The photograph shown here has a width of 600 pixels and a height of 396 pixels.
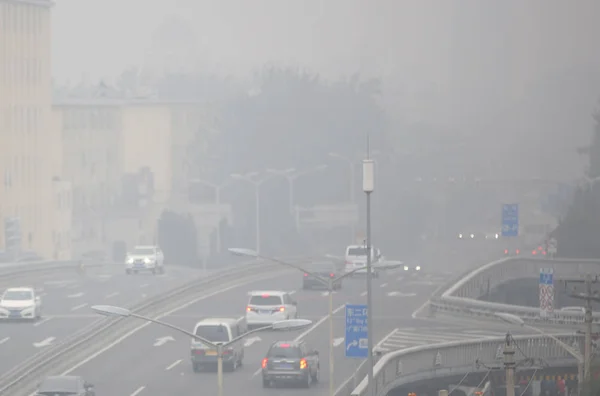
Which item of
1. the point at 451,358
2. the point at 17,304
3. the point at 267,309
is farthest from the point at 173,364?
the point at 17,304

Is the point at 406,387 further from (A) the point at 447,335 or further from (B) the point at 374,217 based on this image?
(B) the point at 374,217

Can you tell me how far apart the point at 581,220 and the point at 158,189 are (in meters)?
79.4

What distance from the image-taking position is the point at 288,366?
52.9m

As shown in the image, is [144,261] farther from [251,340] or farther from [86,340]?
[86,340]

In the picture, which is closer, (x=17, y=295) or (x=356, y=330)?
(x=356, y=330)

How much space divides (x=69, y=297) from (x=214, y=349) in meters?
24.3

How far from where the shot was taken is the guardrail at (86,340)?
53031 millimetres

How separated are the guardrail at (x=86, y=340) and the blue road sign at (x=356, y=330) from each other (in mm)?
11177

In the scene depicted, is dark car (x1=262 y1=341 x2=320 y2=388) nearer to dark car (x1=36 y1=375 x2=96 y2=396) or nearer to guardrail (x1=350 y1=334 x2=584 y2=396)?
guardrail (x1=350 y1=334 x2=584 y2=396)

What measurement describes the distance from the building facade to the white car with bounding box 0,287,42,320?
75.1 metres

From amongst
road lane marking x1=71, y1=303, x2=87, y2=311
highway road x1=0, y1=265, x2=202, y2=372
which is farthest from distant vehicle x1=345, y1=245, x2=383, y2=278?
road lane marking x1=71, y1=303, x2=87, y2=311

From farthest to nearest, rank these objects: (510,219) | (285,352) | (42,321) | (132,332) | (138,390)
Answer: (510,219), (42,321), (132,332), (285,352), (138,390)

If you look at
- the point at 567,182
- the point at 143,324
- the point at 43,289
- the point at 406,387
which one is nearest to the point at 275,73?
the point at 567,182

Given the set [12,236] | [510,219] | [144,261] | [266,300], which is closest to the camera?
[266,300]
